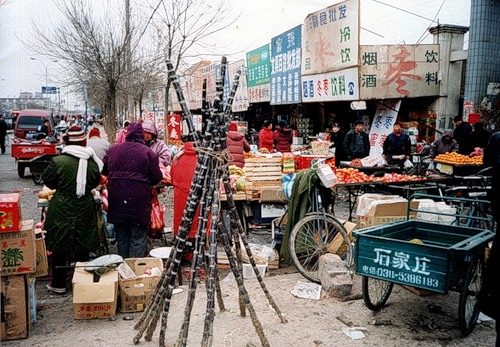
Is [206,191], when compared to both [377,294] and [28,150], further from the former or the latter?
[28,150]

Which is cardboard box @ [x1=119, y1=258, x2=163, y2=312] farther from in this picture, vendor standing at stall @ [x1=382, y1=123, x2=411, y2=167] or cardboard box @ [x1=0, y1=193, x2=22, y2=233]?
vendor standing at stall @ [x1=382, y1=123, x2=411, y2=167]

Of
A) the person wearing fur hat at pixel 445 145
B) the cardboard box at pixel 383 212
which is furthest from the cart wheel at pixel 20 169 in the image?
the person wearing fur hat at pixel 445 145

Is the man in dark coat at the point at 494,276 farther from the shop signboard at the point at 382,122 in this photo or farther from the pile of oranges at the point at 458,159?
the shop signboard at the point at 382,122

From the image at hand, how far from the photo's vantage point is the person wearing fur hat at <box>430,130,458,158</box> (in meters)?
11.3

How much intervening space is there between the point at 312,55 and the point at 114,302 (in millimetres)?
11897

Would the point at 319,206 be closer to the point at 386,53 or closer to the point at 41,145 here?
the point at 386,53

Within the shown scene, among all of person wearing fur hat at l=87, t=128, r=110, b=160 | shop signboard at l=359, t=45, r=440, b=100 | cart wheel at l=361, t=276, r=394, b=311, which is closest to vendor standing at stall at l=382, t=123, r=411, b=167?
shop signboard at l=359, t=45, r=440, b=100

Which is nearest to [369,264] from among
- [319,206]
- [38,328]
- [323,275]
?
[323,275]

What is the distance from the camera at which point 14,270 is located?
455cm

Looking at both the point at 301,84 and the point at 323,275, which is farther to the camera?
the point at 301,84

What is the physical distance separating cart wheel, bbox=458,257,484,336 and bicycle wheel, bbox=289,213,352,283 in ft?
5.77

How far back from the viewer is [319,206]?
6.40 m

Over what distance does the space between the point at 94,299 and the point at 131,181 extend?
1.67m

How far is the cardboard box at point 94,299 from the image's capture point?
483cm
